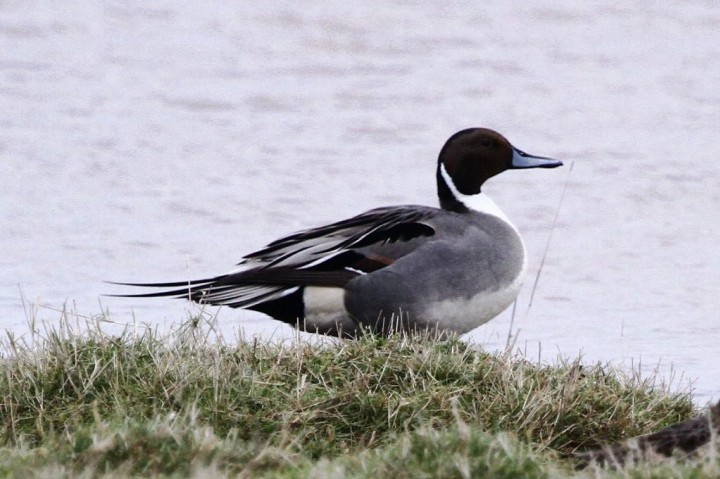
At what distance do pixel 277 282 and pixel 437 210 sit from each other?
0.85 meters

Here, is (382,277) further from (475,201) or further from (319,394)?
(319,394)

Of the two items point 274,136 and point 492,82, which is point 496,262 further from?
point 492,82

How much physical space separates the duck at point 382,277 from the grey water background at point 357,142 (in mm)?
453

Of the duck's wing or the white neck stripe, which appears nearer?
the duck's wing

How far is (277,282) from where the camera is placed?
6297 mm

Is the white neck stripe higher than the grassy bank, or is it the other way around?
the white neck stripe

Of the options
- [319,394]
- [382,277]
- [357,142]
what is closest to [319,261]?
[382,277]

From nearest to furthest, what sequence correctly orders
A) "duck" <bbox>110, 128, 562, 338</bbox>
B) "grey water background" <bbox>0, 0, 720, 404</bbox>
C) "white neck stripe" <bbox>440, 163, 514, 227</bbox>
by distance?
"duck" <bbox>110, 128, 562, 338</bbox> → "white neck stripe" <bbox>440, 163, 514, 227</bbox> → "grey water background" <bbox>0, 0, 720, 404</bbox>

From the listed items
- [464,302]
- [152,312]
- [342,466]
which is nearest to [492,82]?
[152,312]

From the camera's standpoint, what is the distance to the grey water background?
318 inches

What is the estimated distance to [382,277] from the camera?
624 centimetres

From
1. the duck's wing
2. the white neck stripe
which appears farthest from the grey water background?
the duck's wing

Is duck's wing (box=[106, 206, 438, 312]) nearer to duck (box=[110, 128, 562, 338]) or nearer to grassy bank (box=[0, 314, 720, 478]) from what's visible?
duck (box=[110, 128, 562, 338])

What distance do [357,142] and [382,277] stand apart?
523cm
